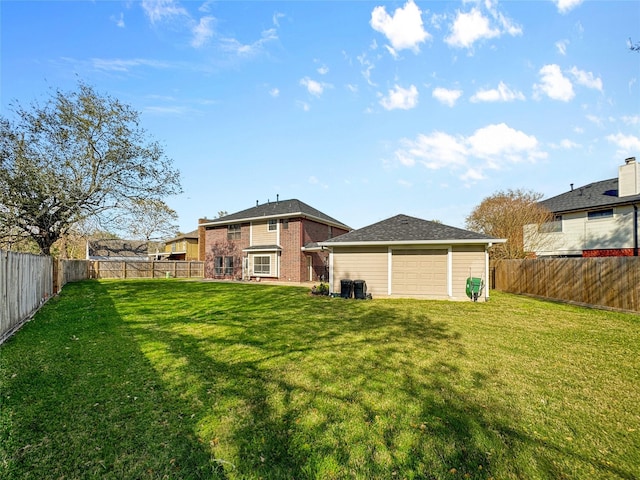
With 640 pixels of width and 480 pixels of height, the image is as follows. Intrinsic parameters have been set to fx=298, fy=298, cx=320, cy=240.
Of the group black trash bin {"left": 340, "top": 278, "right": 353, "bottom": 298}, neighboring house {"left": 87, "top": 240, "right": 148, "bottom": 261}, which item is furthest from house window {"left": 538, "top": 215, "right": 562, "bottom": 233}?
neighboring house {"left": 87, "top": 240, "right": 148, "bottom": 261}

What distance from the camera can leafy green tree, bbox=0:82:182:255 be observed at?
1262 centimetres

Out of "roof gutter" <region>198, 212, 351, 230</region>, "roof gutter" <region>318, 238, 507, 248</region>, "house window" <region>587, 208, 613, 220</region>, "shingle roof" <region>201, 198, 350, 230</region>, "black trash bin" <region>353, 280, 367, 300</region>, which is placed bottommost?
A: "black trash bin" <region>353, 280, 367, 300</region>

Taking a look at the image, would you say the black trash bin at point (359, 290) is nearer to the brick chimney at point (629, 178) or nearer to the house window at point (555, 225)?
the house window at point (555, 225)

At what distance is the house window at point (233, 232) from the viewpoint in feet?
81.1

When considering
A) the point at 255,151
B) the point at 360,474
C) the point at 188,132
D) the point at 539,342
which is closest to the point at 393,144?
the point at 255,151

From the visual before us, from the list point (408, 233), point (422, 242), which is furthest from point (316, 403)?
point (408, 233)

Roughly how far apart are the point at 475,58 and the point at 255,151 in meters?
11.8

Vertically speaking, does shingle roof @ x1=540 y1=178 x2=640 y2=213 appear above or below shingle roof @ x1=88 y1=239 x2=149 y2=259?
A: above

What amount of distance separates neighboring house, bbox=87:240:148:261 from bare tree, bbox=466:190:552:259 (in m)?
41.7

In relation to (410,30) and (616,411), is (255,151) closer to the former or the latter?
(410,30)

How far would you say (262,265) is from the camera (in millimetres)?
22688

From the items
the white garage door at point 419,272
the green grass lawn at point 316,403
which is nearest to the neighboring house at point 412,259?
the white garage door at point 419,272

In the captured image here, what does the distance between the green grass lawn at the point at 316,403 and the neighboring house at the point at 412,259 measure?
208 inches

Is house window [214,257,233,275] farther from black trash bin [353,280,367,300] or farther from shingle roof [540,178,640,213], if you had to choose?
shingle roof [540,178,640,213]
